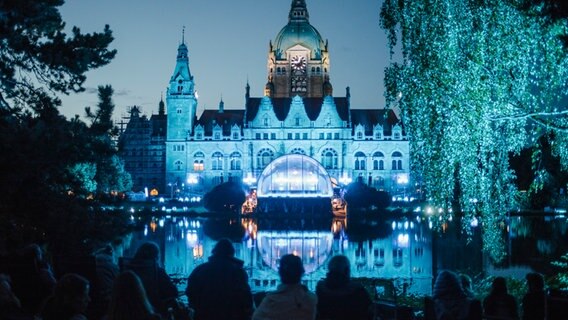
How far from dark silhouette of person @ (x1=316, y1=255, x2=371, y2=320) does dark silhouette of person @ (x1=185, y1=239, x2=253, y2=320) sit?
31.3 inches

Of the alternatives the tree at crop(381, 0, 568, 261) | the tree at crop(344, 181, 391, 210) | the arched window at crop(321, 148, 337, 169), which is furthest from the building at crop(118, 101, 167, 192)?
the tree at crop(381, 0, 568, 261)

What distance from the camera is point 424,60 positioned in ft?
31.1

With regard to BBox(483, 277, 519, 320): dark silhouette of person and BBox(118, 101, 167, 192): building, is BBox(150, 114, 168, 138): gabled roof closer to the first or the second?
BBox(118, 101, 167, 192): building

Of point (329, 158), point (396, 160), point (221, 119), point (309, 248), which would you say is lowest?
point (309, 248)

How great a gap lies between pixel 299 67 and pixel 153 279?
88137 millimetres

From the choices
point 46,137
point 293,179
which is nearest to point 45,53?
point 46,137

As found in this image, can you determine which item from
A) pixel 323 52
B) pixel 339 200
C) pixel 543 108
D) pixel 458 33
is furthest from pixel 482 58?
pixel 323 52

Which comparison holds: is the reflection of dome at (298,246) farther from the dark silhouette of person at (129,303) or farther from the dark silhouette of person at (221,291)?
the dark silhouette of person at (129,303)

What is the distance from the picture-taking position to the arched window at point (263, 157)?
7525 cm

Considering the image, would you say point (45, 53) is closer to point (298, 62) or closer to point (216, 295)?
point (216, 295)

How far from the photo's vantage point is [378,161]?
75438 millimetres

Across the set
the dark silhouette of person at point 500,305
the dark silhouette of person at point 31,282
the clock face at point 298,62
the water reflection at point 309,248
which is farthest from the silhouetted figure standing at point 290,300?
the clock face at point 298,62

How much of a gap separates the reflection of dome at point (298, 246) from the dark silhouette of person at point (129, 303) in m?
15.3

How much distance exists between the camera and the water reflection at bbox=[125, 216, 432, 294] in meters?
19.1
